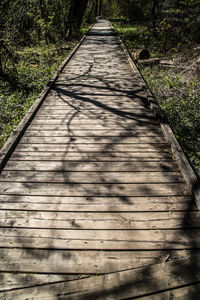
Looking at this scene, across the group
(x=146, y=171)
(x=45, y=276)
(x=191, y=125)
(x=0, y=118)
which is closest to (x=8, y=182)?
(x=45, y=276)

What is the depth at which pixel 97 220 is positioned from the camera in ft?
7.23

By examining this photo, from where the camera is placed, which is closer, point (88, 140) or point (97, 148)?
point (97, 148)

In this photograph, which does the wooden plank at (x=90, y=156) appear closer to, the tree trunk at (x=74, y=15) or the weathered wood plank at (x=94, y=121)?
the weathered wood plank at (x=94, y=121)

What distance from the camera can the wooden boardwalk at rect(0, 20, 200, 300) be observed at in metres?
1.70

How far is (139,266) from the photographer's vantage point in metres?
1.81

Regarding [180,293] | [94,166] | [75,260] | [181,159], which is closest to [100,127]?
[94,166]

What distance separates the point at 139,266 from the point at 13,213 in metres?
1.38

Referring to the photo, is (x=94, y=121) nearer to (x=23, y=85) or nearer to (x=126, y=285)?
(x=126, y=285)

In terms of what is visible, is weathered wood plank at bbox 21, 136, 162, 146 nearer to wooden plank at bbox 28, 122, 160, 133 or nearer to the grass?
wooden plank at bbox 28, 122, 160, 133

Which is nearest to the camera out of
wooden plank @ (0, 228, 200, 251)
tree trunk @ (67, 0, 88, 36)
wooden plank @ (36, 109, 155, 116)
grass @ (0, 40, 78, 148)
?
wooden plank @ (0, 228, 200, 251)

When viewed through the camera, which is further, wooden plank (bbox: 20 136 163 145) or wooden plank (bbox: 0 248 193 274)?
wooden plank (bbox: 20 136 163 145)

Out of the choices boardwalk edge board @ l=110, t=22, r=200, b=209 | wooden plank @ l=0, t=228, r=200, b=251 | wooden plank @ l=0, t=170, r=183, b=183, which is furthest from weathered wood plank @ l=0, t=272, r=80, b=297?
boardwalk edge board @ l=110, t=22, r=200, b=209

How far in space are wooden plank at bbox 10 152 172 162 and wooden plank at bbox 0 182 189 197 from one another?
0.53m

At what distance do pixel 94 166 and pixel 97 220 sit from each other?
912 millimetres
